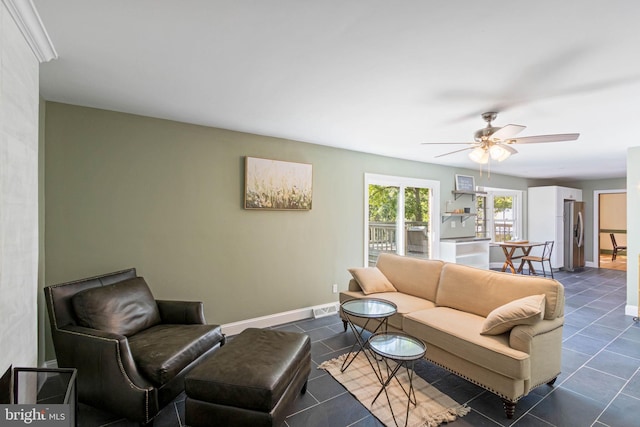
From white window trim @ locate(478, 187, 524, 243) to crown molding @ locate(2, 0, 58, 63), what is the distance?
7194 millimetres

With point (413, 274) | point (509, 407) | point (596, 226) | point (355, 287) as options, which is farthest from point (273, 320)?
point (596, 226)

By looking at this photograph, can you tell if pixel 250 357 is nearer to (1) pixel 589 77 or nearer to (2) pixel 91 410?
(2) pixel 91 410

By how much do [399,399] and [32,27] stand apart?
3.20 meters

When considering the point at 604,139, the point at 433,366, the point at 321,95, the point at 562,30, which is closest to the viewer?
the point at 562,30

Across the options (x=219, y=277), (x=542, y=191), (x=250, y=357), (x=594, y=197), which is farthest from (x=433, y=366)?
(x=594, y=197)

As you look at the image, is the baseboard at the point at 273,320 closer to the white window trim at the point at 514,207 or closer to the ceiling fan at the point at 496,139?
the ceiling fan at the point at 496,139

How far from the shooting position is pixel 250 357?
197cm

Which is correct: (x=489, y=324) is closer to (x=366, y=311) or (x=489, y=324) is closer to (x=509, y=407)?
(x=509, y=407)

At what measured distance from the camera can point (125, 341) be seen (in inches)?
75.0

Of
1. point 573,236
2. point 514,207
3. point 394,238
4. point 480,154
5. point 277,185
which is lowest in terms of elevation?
point 573,236

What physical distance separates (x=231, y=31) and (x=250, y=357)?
1967 millimetres

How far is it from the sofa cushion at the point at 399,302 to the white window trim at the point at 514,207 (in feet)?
14.9

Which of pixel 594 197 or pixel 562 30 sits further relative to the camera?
pixel 594 197

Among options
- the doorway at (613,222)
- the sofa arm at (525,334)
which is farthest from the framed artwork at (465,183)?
the doorway at (613,222)
